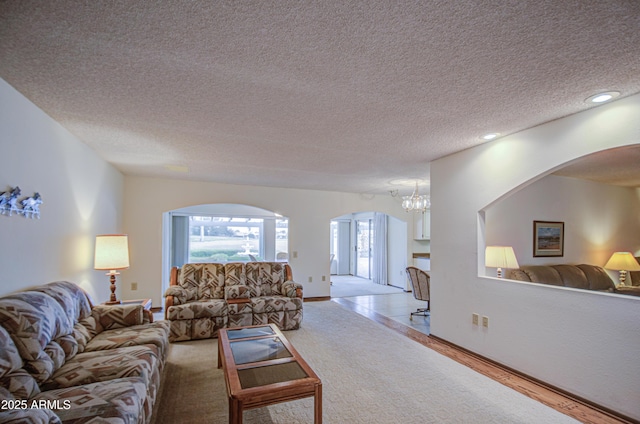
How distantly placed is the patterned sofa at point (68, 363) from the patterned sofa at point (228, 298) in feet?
4.14

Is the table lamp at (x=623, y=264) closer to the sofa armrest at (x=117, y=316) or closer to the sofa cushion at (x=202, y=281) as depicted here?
the sofa cushion at (x=202, y=281)

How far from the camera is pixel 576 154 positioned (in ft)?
8.18

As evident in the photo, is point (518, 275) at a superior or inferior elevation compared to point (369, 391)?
superior

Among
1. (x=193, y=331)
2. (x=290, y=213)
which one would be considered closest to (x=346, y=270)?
(x=290, y=213)

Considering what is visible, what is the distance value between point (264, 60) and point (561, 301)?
3.07 metres

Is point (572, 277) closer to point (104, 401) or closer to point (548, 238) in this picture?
point (548, 238)

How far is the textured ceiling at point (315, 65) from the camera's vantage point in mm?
1408

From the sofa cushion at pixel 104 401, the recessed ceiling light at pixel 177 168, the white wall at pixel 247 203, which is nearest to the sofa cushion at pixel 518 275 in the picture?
the white wall at pixel 247 203

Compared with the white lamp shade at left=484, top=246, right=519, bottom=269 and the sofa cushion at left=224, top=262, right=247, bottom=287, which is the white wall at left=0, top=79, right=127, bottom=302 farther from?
the white lamp shade at left=484, top=246, right=519, bottom=269

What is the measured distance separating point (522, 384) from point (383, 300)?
3.74m

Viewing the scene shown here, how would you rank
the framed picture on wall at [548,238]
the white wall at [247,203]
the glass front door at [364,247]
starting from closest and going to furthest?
the framed picture on wall at [548,238] → the white wall at [247,203] → the glass front door at [364,247]

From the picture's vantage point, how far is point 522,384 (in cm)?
278

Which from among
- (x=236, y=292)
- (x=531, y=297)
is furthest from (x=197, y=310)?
(x=531, y=297)

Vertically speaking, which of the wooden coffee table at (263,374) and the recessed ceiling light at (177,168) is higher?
the recessed ceiling light at (177,168)
